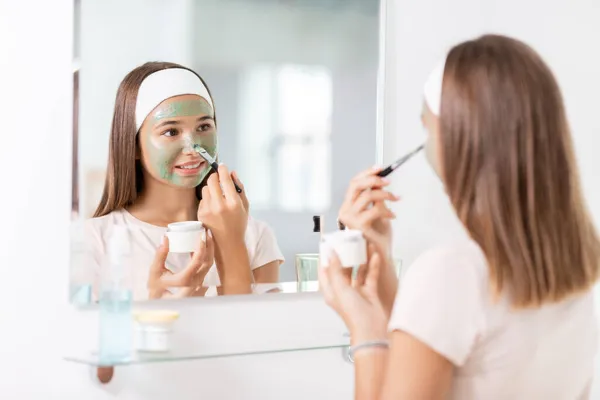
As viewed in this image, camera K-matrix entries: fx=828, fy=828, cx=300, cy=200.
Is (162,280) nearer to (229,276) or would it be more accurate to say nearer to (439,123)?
(229,276)

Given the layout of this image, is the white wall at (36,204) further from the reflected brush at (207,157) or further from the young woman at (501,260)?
the young woman at (501,260)

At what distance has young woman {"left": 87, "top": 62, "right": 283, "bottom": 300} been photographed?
1294mm

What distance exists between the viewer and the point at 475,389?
3.20 ft

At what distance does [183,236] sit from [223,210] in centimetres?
9

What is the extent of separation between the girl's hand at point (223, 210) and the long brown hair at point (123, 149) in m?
0.13

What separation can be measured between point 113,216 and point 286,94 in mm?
382

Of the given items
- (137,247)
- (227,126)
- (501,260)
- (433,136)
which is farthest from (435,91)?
(137,247)

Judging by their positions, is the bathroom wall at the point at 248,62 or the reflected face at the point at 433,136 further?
the bathroom wall at the point at 248,62

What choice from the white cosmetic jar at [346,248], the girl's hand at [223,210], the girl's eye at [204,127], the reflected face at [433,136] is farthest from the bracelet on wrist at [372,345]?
the girl's eye at [204,127]

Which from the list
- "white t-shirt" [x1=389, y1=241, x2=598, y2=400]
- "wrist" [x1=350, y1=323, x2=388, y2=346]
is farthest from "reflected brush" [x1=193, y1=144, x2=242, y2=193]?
"white t-shirt" [x1=389, y1=241, x2=598, y2=400]

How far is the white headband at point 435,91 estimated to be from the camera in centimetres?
103

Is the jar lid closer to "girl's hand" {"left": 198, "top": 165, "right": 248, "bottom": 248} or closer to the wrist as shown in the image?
"girl's hand" {"left": 198, "top": 165, "right": 248, "bottom": 248}

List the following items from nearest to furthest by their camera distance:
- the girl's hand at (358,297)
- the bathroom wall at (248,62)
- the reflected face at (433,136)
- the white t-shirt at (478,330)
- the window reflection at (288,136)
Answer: the white t-shirt at (478,330), the reflected face at (433,136), the girl's hand at (358,297), the bathroom wall at (248,62), the window reflection at (288,136)

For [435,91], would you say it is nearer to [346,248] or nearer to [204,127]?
[346,248]
